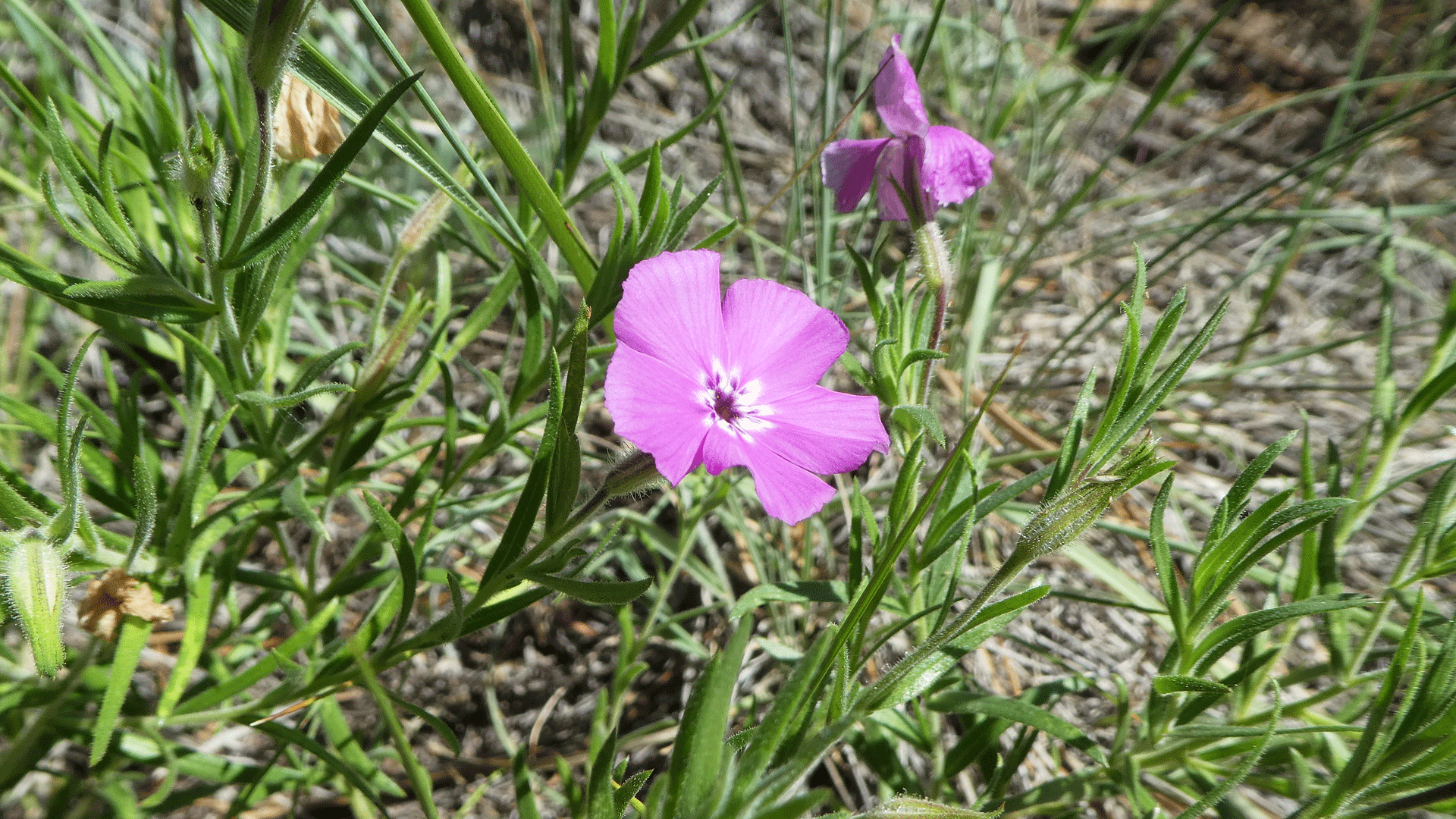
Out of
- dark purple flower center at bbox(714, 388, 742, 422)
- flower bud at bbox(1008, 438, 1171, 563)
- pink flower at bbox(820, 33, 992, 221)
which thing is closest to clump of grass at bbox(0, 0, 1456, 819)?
flower bud at bbox(1008, 438, 1171, 563)

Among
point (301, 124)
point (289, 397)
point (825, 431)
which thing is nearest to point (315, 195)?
point (289, 397)

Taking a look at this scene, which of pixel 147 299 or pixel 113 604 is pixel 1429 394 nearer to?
pixel 147 299

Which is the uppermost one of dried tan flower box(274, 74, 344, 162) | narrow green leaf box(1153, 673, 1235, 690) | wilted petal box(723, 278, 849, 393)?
dried tan flower box(274, 74, 344, 162)

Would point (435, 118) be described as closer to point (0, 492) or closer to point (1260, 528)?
point (0, 492)

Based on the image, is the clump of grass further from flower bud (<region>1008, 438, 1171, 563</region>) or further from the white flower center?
the white flower center

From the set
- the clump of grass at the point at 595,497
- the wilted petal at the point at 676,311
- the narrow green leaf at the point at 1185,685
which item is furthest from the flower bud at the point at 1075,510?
the wilted petal at the point at 676,311

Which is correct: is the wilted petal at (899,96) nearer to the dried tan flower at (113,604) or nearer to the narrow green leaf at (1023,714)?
the narrow green leaf at (1023,714)
